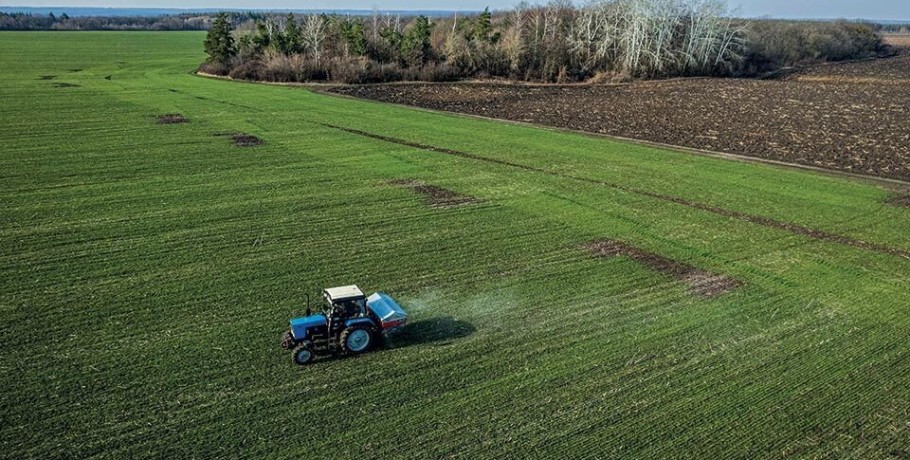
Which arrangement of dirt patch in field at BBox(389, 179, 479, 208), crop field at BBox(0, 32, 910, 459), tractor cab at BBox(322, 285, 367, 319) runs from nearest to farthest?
crop field at BBox(0, 32, 910, 459)
tractor cab at BBox(322, 285, 367, 319)
dirt patch in field at BBox(389, 179, 479, 208)

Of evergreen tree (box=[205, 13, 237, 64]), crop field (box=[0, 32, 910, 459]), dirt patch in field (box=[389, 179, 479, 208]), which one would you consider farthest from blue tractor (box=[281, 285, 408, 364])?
evergreen tree (box=[205, 13, 237, 64])

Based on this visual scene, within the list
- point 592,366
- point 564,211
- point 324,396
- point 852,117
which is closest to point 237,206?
point 564,211

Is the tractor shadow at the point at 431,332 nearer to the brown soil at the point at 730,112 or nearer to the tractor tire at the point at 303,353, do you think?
the tractor tire at the point at 303,353

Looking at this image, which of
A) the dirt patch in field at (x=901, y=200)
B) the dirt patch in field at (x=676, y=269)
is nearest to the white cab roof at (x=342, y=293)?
the dirt patch in field at (x=676, y=269)

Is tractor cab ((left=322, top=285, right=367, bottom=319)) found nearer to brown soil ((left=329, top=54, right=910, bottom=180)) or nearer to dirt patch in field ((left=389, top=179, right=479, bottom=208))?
dirt patch in field ((left=389, top=179, right=479, bottom=208))

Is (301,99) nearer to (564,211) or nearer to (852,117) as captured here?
(564,211)

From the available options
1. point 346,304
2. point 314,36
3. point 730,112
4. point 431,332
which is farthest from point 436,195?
point 314,36

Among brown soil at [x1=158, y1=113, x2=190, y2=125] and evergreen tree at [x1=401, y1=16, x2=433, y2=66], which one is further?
evergreen tree at [x1=401, y1=16, x2=433, y2=66]
